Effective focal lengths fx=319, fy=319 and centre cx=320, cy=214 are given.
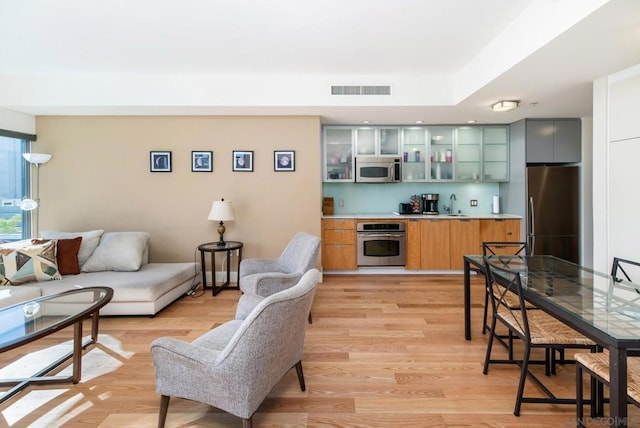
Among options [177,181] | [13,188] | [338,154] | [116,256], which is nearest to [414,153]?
[338,154]

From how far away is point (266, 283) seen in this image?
9.42 ft

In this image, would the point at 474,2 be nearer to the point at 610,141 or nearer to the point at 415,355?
the point at 610,141

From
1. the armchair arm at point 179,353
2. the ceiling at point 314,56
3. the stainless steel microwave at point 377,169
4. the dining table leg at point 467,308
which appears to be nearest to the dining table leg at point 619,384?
the dining table leg at point 467,308

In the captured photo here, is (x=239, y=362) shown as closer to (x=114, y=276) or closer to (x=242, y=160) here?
(x=114, y=276)

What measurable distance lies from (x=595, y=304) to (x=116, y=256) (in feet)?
14.5

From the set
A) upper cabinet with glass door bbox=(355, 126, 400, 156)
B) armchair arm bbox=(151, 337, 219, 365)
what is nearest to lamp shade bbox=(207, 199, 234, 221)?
upper cabinet with glass door bbox=(355, 126, 400, 156)

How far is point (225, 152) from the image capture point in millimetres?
4547

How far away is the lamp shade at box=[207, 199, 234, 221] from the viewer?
13.5 feet

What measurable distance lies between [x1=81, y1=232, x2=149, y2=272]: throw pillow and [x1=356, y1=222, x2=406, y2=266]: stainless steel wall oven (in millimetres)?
3050

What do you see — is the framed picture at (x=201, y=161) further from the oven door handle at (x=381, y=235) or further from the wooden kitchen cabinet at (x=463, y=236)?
the wooden kitchen cabinet at (x=463, y=236)

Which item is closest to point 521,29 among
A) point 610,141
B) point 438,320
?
point 610,141

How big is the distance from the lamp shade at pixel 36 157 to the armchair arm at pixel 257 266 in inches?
125

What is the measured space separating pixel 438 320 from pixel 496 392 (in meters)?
1.19

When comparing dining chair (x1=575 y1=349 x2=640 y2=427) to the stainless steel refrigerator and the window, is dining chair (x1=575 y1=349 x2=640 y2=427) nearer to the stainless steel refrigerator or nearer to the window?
the stainless steel refrigerator
